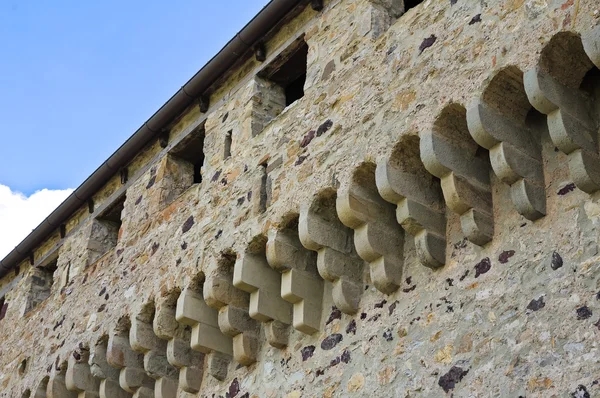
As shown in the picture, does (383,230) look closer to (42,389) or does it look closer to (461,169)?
(461,169)

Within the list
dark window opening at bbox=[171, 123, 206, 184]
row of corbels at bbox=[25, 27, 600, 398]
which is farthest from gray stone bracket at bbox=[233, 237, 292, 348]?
dark window opening at bbox=[171, 123, 206, 184]

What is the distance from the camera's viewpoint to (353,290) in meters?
6.15

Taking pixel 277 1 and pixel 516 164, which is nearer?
pixel 516 164

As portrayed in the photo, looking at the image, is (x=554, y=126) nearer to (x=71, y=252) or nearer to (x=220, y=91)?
(x=220, y=91)

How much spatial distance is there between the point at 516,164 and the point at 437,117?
0.59 m

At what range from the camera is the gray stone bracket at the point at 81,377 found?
27.6 feet

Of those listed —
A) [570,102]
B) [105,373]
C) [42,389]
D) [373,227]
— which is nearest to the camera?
[570,102]

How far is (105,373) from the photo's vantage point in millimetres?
8164

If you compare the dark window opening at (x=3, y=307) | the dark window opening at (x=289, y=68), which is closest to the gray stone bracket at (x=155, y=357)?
the dark window opening at (x=289, y=68)

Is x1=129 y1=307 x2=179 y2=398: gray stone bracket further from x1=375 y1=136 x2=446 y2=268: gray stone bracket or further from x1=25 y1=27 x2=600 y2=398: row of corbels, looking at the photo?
x1=375 y1=136 x2=446 y2=268: gray stone bracket

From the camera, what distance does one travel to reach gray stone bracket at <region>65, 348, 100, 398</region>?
841cm

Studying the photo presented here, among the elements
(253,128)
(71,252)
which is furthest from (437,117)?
(71,252)

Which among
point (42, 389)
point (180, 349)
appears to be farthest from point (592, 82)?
point (42, 389)

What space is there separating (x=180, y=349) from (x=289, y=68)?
2547mm
